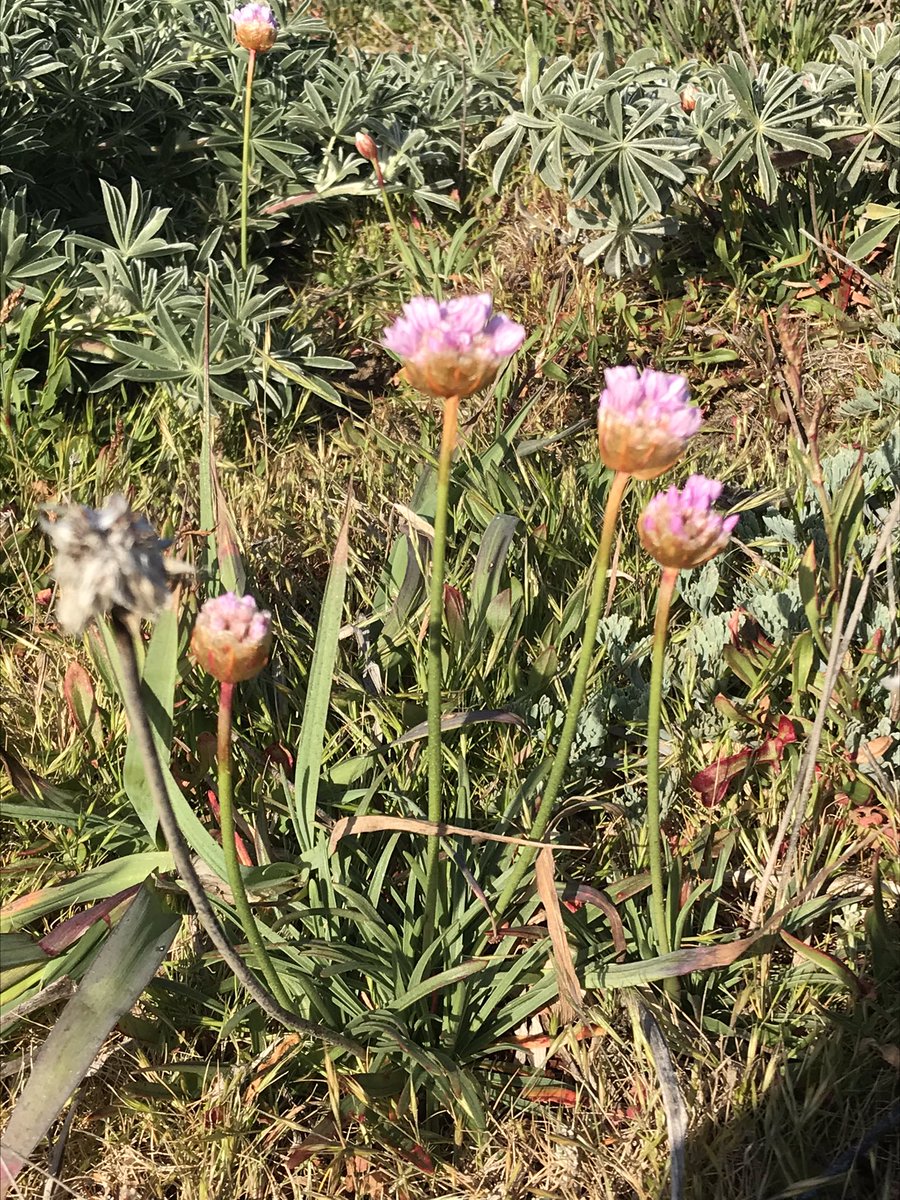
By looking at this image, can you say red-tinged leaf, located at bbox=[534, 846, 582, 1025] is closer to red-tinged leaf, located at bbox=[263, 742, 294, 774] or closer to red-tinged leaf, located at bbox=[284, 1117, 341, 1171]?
red-tinged leaf, located at bbox=[284, 1117, 341, 1171]

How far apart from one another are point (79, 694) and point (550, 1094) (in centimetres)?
93

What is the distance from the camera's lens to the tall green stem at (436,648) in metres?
1.14

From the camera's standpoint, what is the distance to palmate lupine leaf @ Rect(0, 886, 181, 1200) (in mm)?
1287

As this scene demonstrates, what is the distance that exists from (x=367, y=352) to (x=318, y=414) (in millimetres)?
311

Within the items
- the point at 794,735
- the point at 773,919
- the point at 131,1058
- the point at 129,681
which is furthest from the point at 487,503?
the point at 129,681

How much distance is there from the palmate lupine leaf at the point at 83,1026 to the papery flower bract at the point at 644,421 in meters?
0.83

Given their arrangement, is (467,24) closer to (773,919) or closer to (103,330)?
(103,330)

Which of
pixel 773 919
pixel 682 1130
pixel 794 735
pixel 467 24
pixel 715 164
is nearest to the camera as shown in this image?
pixel 682 1130

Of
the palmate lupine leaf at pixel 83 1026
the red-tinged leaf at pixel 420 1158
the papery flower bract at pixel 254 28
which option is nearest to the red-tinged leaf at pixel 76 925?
the palmate lupine leaf at pixel 83 1026

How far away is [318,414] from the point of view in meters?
2.83

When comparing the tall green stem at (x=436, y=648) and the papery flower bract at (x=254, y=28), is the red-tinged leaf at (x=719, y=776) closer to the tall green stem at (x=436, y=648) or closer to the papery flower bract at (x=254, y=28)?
the tall green stem at (x=436, y=648)

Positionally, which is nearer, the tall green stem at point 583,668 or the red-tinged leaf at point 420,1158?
the tall green stem at point 583,668

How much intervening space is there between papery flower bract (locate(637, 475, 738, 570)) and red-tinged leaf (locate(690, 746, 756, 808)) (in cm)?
74

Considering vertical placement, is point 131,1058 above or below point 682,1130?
below
